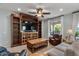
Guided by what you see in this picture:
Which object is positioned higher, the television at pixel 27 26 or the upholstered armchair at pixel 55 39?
the television at pixel 27 26

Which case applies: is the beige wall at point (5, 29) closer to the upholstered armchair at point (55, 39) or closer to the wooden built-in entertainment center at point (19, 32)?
the wooden built-in entertainment center at point (19, 32)

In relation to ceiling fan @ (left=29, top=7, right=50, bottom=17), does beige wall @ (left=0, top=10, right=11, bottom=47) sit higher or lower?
lower

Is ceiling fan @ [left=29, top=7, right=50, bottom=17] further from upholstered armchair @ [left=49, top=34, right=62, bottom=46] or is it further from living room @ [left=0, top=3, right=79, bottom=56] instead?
upholstered armchair @ [left=49, top=34, right=62, bottom=46]

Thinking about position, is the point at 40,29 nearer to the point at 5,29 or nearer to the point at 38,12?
the point at 38,12

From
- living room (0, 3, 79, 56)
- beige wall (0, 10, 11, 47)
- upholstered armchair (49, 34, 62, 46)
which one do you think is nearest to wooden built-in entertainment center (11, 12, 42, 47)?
living room (0, 3, 79, 56)

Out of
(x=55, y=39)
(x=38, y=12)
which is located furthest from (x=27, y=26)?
(x=55, y=39)

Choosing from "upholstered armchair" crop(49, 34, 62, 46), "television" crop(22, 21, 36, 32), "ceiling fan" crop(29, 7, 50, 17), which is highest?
"ceiling fan" crop(29, 7, 50, 17)

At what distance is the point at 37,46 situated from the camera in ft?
10.2

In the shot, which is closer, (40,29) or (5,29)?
(5,29)

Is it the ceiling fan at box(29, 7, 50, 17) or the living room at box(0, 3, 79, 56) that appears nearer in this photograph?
the living room at box(0, 3, 79, 56)

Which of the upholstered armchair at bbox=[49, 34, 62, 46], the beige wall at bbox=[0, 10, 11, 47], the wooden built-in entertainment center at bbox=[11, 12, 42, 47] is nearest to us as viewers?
the beige wall at bbox=[0, 10, 11, 47]

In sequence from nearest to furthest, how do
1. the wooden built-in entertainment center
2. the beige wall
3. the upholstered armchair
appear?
the beige wall < the wooden built-in entertainment center < the upholstered armchair

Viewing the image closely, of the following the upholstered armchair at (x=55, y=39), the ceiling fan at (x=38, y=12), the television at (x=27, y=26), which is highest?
the ceiling fan at (x=38, y=12)

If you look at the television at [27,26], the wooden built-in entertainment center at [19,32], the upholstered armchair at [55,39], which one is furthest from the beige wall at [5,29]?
the upholstered armchair at [55,39]
